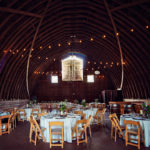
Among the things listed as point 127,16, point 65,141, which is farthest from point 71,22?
point 65,141

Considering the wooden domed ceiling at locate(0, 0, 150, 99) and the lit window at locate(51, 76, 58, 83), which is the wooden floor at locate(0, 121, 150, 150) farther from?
the lit window at locate(51, 76, 58, 83)

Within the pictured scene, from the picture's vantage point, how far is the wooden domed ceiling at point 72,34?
31.7 feet

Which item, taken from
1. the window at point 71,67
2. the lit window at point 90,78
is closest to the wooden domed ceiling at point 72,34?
the window at point 71,67

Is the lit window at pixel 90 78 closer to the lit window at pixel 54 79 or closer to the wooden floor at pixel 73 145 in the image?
the lit window at pixel 54 79

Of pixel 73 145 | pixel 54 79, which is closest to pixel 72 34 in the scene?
pixel 54 79

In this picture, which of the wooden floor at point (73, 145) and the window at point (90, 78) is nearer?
the wooden floor at point (73, 145)

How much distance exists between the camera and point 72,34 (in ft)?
52.4

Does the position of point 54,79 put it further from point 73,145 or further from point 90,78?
point 73,145

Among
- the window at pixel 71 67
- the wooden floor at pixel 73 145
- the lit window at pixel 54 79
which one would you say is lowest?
the wooden floor at pixel 73 145

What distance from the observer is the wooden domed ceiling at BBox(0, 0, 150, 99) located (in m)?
9.66

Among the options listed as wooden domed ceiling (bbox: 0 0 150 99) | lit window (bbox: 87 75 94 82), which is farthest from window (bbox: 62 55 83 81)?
lit window (bbox: 87 75 94 82)

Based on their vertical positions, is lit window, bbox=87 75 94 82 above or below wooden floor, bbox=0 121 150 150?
above

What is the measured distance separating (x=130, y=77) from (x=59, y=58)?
10.8 metres

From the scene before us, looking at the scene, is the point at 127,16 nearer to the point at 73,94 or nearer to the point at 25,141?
the point at 25,141
